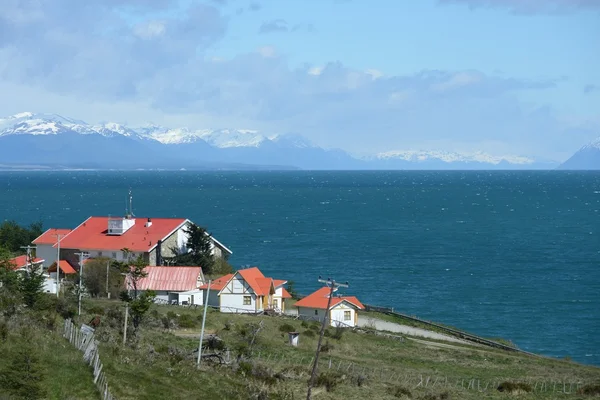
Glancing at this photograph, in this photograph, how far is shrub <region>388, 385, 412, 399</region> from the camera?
33031mm

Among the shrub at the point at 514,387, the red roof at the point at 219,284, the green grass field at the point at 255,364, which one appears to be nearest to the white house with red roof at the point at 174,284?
the red roof at the point at 219,284

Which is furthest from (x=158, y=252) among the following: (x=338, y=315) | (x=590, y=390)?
(x=590, y=390)

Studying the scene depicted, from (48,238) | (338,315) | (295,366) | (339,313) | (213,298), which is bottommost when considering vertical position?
(338,315)

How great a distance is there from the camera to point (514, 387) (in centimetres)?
3653

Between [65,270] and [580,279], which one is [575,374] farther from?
[580,279]

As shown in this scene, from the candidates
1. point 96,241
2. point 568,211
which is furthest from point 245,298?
point 568,211

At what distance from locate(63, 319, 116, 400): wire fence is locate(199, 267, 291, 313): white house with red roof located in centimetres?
2708

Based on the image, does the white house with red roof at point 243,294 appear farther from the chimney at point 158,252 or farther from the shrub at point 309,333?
the chimney at point 158,252

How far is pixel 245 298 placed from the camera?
60.9 metres

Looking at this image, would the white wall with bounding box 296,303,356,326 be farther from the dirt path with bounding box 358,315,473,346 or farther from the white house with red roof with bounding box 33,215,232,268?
the white house with red roof with bounding box 33,215,232,268

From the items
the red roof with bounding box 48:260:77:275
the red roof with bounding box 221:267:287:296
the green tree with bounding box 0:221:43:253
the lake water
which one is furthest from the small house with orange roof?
the green tree with bounding box 0:221:43:253

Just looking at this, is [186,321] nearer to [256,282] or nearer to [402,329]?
[256,282]

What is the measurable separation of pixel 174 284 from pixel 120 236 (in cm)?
1346

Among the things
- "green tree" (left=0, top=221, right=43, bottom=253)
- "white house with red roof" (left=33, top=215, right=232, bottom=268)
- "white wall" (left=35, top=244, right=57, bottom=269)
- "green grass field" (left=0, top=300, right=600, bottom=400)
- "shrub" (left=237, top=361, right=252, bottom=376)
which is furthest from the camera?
"green tree" (left=0, top=221, right=43, bottom=253)
